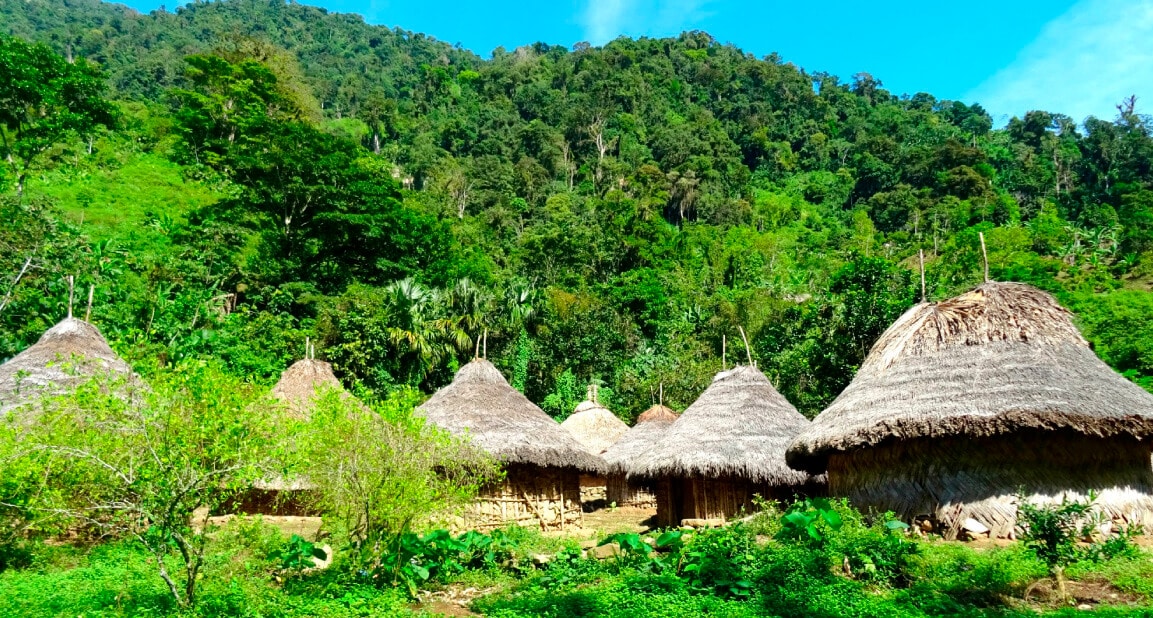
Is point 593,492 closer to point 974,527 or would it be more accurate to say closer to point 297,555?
point 974,527

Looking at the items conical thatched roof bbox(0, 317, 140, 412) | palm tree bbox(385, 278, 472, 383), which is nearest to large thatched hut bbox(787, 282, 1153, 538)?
conical thatched roof bbox(0, 317, 140, 412)

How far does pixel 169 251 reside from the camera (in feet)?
79.5

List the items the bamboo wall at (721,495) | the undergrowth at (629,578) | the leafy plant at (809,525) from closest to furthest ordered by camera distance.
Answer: the undergrowth at (629,578) → the leafy plant at (809,525) → the bamboo wall at (721,495)

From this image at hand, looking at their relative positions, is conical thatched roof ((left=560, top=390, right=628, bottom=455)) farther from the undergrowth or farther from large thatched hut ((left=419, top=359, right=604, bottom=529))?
the undergrowth

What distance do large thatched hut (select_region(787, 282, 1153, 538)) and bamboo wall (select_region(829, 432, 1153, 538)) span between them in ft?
0.04

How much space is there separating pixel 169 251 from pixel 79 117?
609 centimetres

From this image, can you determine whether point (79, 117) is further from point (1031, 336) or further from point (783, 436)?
point (1031, 336)

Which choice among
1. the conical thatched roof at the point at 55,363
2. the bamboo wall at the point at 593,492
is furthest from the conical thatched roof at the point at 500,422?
the bamboo wall at the point at 593,492

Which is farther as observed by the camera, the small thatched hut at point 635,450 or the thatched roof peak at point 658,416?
the thatched roof peak at point 658,416

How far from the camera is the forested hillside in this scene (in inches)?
862

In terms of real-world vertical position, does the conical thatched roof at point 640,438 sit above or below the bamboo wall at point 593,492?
above

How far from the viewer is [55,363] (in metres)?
12.3

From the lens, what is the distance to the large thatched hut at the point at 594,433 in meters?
23.4

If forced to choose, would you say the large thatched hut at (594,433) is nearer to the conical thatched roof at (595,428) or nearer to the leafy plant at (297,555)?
the conical thatched roof at (595,428)
